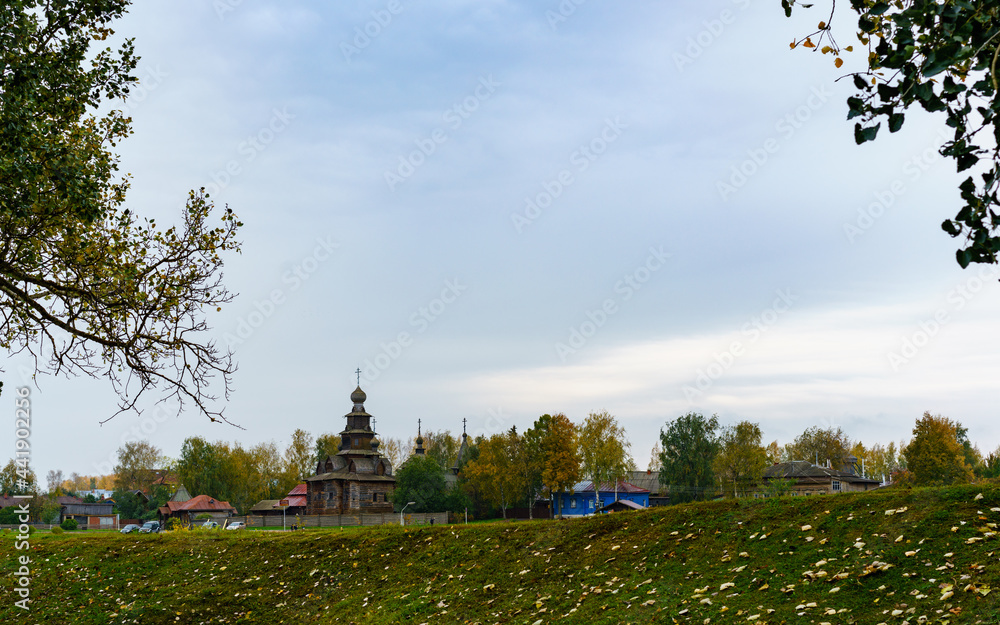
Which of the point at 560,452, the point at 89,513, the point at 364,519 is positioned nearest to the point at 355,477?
the point at 364,519

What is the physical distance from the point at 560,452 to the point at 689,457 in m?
18.9

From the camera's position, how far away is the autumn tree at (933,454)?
58.2 meters

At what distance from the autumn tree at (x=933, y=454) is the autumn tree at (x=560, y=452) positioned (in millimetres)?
28810

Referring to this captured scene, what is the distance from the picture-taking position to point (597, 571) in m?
14.7

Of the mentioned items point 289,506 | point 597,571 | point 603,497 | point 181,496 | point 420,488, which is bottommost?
point 603,497

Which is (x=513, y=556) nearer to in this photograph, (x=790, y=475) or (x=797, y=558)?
(x=797, y=558)

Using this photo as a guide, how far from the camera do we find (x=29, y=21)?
12227 millimetres

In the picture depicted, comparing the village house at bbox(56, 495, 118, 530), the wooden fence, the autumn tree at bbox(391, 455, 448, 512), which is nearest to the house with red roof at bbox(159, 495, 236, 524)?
the village house at bbox(56, 495, 118, 530)

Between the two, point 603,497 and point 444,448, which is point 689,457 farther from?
point 444,448

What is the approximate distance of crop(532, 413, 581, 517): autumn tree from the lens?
235 ft

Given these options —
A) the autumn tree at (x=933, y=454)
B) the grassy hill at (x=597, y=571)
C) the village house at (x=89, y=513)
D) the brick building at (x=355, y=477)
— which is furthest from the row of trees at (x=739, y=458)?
the village house at (x=89, y=513)

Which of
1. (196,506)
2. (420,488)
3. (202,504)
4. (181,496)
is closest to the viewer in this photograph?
(420,488)

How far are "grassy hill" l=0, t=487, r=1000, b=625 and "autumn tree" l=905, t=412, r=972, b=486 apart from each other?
166 ft

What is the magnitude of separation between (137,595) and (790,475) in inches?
2935
